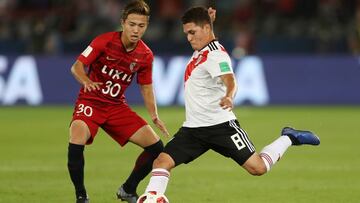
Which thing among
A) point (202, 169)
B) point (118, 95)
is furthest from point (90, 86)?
point (202, 169)

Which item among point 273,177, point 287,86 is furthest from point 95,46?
point 287,86

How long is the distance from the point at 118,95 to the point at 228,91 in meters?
1.65

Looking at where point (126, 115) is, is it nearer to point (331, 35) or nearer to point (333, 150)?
point (333, 150)

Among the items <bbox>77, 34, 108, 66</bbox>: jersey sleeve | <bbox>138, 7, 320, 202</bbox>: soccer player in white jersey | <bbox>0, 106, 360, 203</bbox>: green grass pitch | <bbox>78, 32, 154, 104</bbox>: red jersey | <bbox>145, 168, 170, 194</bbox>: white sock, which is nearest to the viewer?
<bbox>145, 168, 170, 194</bbox>: white sock

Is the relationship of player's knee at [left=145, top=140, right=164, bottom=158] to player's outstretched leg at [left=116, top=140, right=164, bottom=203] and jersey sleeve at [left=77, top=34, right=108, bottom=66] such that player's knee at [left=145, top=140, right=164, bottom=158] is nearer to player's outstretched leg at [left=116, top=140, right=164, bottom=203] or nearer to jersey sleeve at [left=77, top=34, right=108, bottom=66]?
player's outstretched leg at [left=116, top=140, right=164, bottom=203]

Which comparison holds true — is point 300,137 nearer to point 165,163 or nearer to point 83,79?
point 165,163

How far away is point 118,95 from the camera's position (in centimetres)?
938

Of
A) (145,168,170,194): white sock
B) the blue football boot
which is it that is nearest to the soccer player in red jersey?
(145,168,170,194): white sock

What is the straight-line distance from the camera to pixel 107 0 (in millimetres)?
26156

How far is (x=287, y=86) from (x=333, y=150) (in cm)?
795

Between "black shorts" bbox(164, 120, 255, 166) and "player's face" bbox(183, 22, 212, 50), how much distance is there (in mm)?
782

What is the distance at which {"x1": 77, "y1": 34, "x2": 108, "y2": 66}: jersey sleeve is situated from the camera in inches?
359

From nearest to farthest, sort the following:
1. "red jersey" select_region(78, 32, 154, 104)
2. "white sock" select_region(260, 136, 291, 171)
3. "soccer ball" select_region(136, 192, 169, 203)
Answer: "soccer ball" select_region(136, 192, 169, 203), "white sock" select_region(260, 136, 291, 171), "red jersey" select_region(78, 32, 154, 104)

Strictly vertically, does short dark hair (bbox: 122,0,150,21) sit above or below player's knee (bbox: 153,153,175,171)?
above
